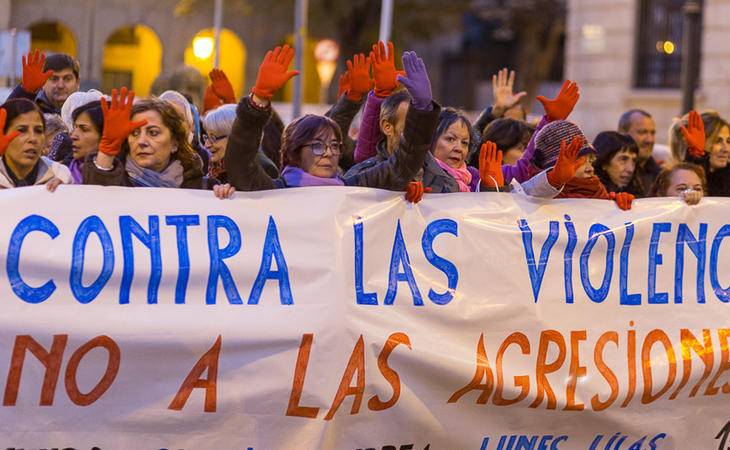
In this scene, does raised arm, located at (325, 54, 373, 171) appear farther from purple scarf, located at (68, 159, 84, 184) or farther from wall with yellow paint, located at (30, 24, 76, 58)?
wall with yellow paint, located at (30, 24, 76, 58)

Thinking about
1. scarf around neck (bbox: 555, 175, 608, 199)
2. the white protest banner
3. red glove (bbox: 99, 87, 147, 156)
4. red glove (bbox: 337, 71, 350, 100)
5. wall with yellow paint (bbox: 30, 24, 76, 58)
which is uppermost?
wall with yellow paint (bbox: 30, 24, 76, 58)

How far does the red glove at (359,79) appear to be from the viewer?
5.75 m

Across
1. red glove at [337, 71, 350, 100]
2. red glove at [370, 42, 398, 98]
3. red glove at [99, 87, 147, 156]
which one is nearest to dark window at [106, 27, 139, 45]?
red glove at [337, 71, 350, 100]

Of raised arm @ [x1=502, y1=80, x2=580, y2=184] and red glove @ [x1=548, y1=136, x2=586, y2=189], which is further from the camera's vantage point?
raised arm @ [x1=502, y1=80, x2=580, y2=184]

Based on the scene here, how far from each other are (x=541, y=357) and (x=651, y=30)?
1570 cm

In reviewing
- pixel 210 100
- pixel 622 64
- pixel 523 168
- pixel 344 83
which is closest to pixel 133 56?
pixel 622 64

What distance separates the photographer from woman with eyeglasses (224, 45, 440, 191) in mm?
4262

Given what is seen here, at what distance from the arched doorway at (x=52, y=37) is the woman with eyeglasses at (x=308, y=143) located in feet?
105

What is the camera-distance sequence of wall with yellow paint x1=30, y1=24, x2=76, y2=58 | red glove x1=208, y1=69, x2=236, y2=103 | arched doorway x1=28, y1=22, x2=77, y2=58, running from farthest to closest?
wall with yellow paint x1=30, y1=24, x2=76, y2=58 < arched doorway x1=28, y1=22, x2=77, y2=58 < red glove x1=208, y1=69, x2=236, y2=103

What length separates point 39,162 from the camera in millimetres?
4367

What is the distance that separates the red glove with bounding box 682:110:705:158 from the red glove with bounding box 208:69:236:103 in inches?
107

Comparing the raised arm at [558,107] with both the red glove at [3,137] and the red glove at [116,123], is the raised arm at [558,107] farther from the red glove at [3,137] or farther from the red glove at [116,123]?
the red glove at [3,137]

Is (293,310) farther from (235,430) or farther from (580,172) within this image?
(580,172)

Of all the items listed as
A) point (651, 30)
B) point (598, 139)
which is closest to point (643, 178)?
point (598, 139)
